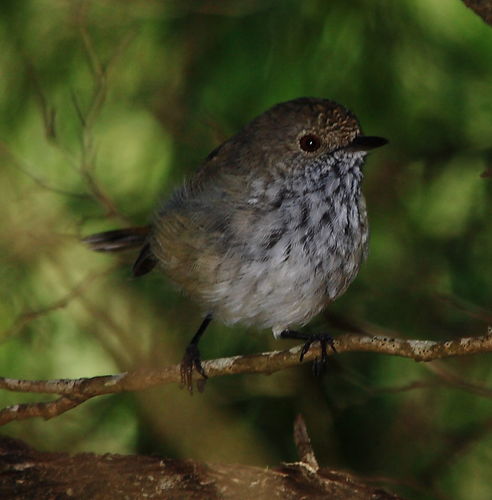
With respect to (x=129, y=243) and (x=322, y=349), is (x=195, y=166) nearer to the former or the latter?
(x=129, y=243)

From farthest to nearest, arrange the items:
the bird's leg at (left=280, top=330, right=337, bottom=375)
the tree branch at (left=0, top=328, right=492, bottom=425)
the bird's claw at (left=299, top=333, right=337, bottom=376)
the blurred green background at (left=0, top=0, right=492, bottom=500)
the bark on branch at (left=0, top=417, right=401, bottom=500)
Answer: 1. the blurred green background at (left=0, top=0, right=492, bottom=500)
2. the bird's leg at (left=280, top=330, right=337, bottom=375)
3. the bird's claw at (left=299, top=333, right=337, bottom=376)
4. the tree branch at (left=0, top=328, right=492, bottom=425)
5. the bark on branch at (left=0, top=417, right=401, bottom=500)

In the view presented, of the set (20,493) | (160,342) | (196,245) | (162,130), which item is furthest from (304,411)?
(20,493)

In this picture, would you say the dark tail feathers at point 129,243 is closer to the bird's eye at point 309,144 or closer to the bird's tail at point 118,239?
the bird's tail at point 118,239

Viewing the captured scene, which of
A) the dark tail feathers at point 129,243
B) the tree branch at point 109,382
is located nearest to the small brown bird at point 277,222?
the tree branch at point 109,382

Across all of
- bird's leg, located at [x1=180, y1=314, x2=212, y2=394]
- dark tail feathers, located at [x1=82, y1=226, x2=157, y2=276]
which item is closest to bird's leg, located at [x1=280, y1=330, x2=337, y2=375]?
bird's leg, located at [x1=180, y1=314, x2=212, y2=394]

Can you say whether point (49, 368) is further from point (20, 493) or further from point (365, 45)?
point (365, 45)

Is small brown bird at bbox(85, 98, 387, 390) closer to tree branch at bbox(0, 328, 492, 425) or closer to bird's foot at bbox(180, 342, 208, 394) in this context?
bird's foot at bbox(180, 342, 208, 394)
